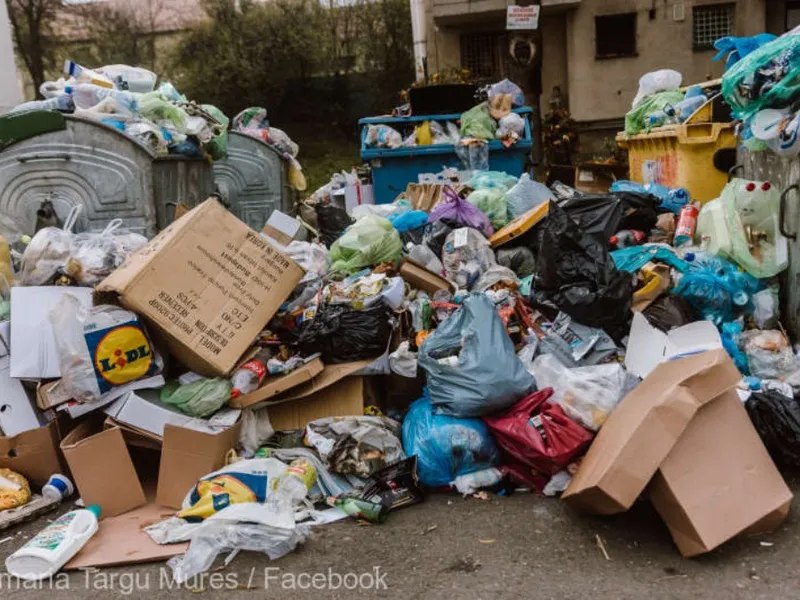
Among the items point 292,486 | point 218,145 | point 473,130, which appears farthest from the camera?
point 473,130

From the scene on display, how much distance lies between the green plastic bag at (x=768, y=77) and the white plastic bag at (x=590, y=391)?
1502 millimetres

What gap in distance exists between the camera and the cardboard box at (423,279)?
13.6 feet

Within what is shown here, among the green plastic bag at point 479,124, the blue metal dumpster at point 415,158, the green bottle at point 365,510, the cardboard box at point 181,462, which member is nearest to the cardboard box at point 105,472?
the cardboard box at point 181,462

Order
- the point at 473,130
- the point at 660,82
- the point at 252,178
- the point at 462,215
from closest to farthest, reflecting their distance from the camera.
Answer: the point at 462,215 → the point at 473,130 → the point at 252,178 → the point at 660,82

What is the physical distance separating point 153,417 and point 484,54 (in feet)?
41.5

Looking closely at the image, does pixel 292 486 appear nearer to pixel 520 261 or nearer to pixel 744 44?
pixel 520 261

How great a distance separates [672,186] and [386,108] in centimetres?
1060

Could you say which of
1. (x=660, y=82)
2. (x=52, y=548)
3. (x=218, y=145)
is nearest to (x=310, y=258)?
(x=218, y=145)

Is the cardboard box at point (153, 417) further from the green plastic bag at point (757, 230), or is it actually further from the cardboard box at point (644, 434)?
the green plastic bag at point (757, 230)

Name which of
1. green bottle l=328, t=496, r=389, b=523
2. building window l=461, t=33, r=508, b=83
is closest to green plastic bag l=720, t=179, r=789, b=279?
green bottle l=328, t=496, r=389, b=523

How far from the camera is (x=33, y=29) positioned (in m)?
15.3

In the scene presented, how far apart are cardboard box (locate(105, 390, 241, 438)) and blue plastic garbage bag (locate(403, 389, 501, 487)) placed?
869 mm

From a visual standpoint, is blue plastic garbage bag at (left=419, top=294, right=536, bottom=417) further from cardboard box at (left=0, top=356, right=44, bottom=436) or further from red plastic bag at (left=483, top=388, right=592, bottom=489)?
cardboard box at (left=0, top=356, right=44, bottom=436)

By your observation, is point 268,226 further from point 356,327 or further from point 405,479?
point 405,479
